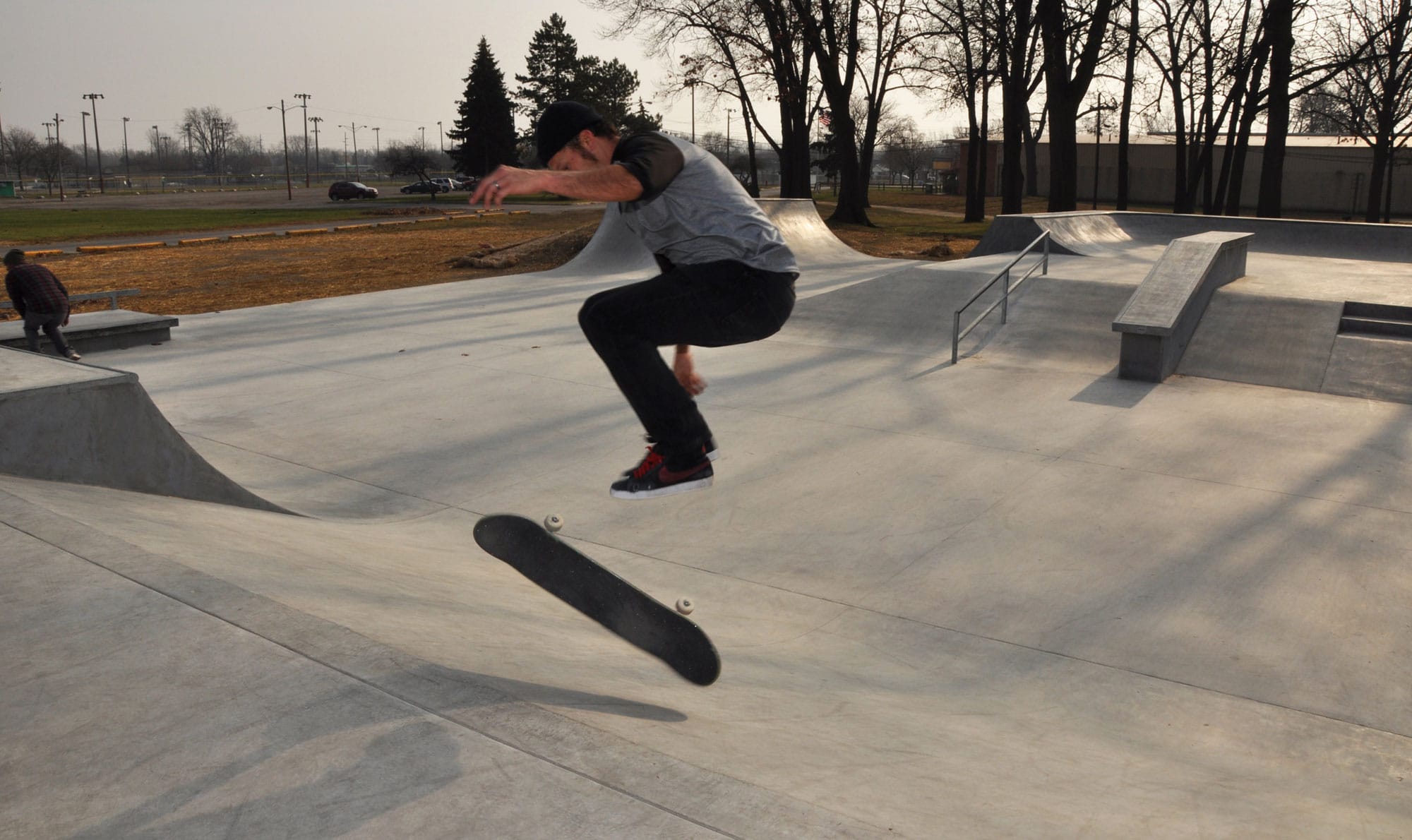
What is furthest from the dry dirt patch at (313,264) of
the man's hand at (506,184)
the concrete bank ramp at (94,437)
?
the man's hand at (506,184)

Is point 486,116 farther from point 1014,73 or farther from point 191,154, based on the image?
point 191,154

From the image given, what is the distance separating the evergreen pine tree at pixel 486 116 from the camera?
78000mm

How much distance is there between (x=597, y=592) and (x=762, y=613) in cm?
178

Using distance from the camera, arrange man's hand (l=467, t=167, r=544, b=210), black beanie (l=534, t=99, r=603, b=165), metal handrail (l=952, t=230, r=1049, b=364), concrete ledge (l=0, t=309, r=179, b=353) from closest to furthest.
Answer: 1. man's hand (l=467, t=167, r=544, b=210)
2. black beanie (l=534, t=99, r=603, b=165)
3. metal handrail (l=952, t=230, r=1049, b=364)
4. concrete ledge (l=0, t=309, r=179, b=353)

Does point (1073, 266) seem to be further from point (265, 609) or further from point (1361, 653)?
point (265, 609)

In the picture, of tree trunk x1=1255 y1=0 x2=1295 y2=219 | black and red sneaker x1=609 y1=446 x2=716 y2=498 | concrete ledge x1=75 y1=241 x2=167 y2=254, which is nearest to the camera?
black and red sneaker x1=609 y1=446 x2=716 y2=498

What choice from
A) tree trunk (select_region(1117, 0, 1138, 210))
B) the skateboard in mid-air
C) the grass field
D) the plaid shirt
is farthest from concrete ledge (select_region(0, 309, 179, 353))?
tree trunk (select_region(1117, 0, 1138, 210))

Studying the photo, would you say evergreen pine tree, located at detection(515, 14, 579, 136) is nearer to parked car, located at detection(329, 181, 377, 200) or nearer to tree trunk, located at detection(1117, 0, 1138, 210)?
parked car, located at detection(329, 181, 377, 200)

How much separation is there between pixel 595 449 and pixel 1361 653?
581 cm

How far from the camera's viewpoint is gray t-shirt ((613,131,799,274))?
11.4 ft

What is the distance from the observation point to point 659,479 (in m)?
4.03

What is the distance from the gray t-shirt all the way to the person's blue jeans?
10618 millimetres

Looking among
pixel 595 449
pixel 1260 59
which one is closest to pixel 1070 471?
pixel 595 449

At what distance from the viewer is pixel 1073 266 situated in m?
16.2
